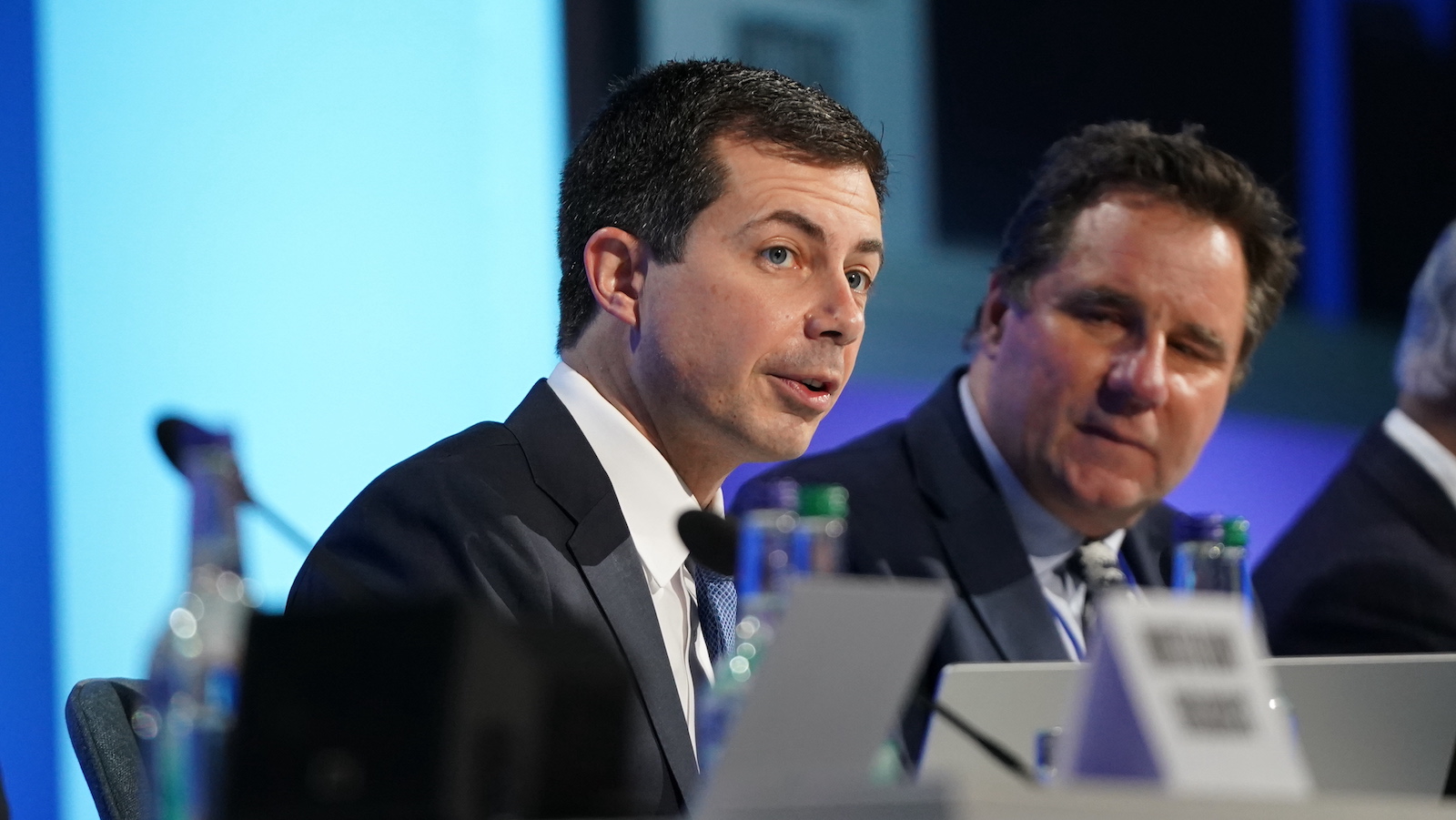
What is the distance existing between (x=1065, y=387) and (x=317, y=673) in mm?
1959

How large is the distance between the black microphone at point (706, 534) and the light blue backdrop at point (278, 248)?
1.30 meters

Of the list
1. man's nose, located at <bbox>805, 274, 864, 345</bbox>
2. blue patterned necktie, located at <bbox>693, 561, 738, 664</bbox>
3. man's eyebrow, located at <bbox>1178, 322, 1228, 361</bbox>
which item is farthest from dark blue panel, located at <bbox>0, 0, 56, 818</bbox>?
man's eyebrow, located at <bbox>1178, 322, 1228, 361</bbox>

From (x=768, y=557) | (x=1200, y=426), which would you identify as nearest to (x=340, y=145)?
(x=1200, y=426)

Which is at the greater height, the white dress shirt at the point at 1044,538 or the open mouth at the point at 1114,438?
the open mouth at the point at 1114,438

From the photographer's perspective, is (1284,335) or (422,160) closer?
(422,160)

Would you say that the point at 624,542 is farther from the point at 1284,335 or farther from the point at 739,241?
the point at 1284,335

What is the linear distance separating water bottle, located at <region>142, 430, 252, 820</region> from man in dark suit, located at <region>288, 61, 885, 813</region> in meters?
0.67

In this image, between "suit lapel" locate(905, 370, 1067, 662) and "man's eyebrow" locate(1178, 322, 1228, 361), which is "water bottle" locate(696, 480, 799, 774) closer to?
"suit lapel" locate(905, 370, 1067, 662)

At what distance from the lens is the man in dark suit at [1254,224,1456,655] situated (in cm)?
273

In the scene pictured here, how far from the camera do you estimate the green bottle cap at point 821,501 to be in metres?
1.08

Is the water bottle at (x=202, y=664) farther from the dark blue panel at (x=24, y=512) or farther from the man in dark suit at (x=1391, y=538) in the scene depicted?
the man in dark suit at (x=1391, y=538)

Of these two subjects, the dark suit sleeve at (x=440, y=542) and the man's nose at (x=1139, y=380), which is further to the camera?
the man's nose at (x=1139, y=380)

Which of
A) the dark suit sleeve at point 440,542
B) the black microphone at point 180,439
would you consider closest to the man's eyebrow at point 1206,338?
the dark suit sleeve at point 440,542

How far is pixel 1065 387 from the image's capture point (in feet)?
8.89
